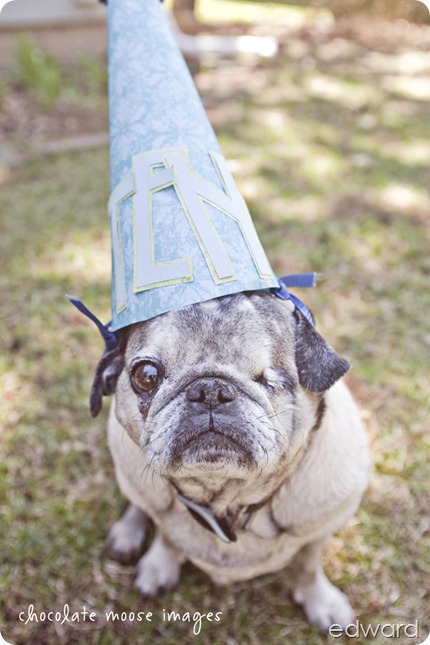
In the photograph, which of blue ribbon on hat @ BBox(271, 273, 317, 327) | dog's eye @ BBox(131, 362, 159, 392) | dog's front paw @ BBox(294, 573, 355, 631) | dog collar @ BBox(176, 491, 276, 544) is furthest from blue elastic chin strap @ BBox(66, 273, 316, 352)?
dog's front paw @ BBox(294, 573, 355, 631)

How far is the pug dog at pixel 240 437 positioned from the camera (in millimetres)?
1716

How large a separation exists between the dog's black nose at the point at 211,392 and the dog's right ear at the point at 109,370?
0.47 m

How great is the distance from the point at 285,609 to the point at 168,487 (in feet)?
3.03

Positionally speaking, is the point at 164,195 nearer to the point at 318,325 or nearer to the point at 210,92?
the point at 318,325

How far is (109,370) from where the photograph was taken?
6.98 feet

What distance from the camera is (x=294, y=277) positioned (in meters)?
2.09

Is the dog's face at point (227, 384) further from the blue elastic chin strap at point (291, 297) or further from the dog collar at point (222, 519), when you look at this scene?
the dog collar at point (222, 519)

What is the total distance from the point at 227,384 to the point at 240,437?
0.51 ft

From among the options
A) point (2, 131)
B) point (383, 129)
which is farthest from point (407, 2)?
point (2, 131)

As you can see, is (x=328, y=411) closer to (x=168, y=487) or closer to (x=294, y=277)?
(x=294, y=277)

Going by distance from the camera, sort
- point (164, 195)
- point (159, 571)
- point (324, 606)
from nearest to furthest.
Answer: point (164, 195) → point (324, 606) → point (159, 571)

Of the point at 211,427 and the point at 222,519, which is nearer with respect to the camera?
the point at 211,427

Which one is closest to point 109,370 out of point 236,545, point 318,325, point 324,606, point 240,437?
point 240,437

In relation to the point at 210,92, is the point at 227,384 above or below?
above
